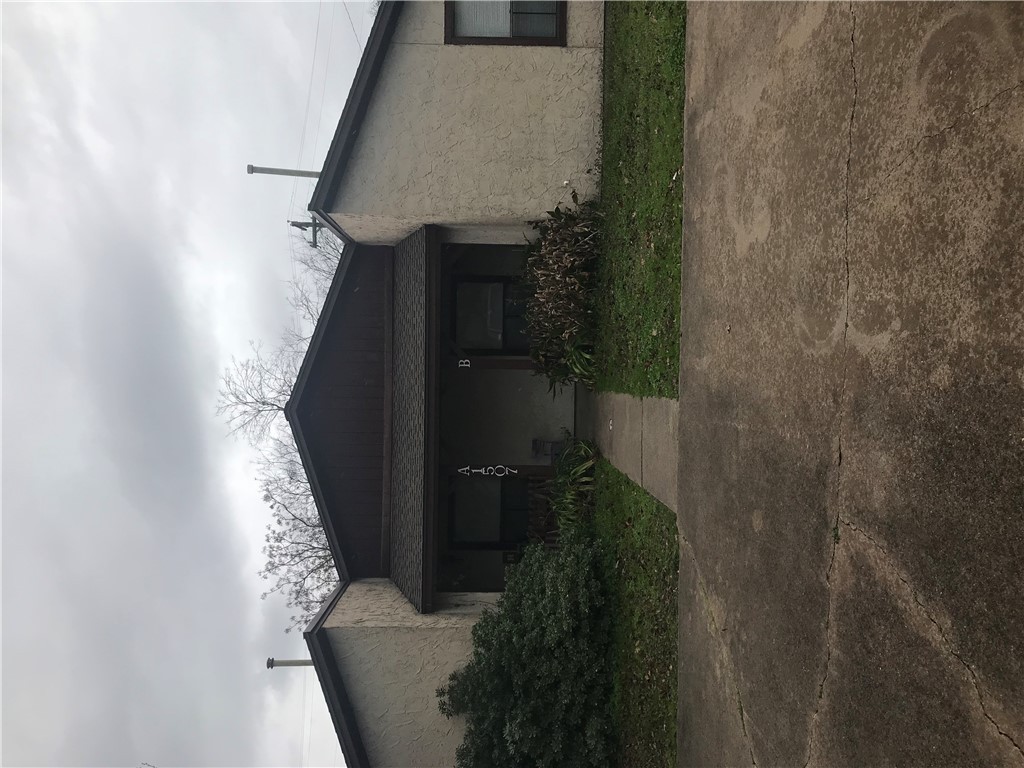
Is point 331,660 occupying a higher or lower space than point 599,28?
lower

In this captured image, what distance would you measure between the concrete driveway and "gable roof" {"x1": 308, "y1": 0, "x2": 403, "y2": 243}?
15.4 feet

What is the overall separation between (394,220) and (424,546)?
471 centimetres

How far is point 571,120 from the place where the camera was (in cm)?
838

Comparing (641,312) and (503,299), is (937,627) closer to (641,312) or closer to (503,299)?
(641,312)

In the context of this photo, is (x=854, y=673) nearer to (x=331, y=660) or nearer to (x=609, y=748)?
(x=609, y=748)

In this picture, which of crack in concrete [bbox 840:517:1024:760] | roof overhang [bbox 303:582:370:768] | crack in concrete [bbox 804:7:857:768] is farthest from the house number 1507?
crack in concrete [bbox 840:517:1024:760]

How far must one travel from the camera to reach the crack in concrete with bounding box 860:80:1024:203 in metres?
2.37

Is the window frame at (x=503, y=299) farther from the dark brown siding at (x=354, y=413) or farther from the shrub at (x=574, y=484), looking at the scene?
the shrub at (x=574, y=484)

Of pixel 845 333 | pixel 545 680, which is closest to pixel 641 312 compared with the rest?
pixel 845 333

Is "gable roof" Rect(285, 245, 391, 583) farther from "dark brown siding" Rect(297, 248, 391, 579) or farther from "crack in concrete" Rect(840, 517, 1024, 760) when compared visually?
"crack in concrete" Rect(840, 517, 1024, 760)

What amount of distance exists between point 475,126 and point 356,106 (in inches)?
62.4

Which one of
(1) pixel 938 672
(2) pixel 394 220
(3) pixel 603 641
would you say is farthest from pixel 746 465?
(2) pixel 394 220

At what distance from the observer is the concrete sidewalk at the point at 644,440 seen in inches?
240

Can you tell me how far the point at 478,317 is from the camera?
1141 cm
